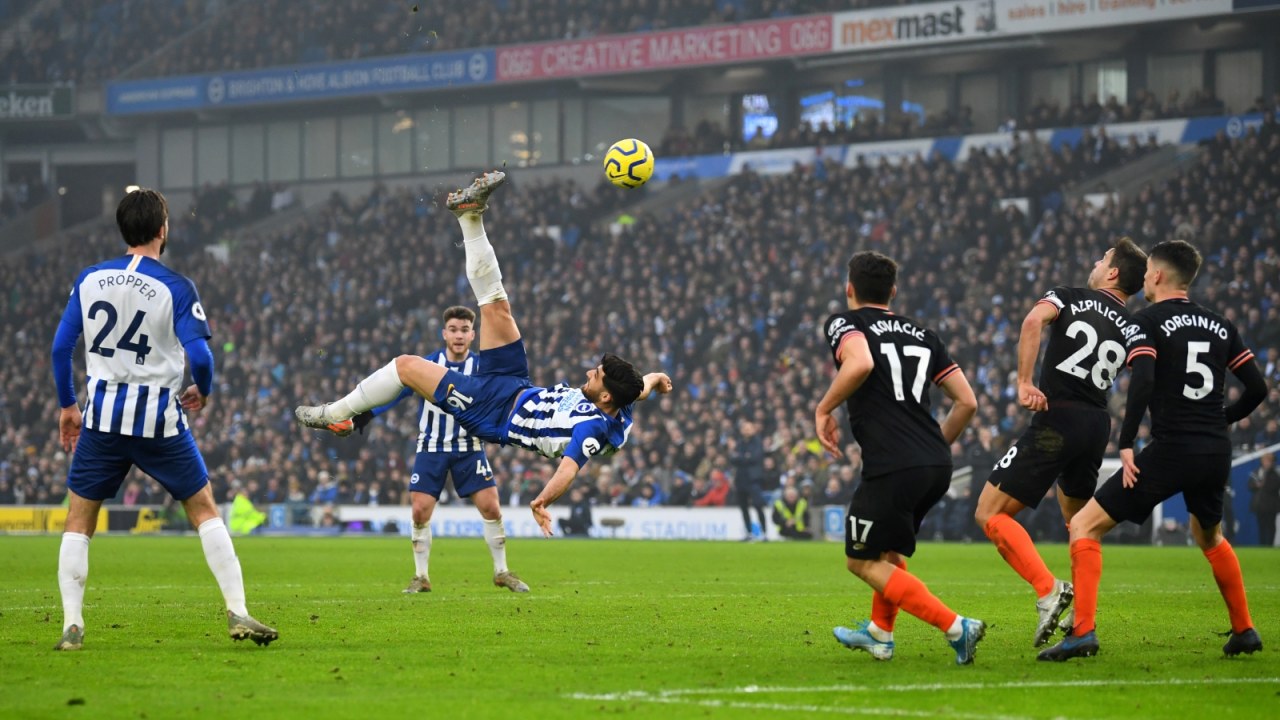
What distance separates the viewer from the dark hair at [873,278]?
8.79 m

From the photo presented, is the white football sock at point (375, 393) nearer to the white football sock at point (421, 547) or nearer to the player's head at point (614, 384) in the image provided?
the player's head at point (614, 384)

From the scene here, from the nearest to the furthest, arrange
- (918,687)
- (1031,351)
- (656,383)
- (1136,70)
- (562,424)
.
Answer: (918,687) → (1031,351) → (562,424) → (656,383) → (1136,70)

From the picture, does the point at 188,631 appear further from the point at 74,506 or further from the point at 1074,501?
the point at 1074,501

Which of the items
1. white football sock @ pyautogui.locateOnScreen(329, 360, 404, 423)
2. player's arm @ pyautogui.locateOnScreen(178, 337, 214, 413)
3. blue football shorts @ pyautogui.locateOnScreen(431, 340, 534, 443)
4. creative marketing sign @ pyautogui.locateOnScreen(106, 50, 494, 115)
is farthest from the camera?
creative marketing sign @ pyautogui.locateOnScreen(106, 50, 494, 115)

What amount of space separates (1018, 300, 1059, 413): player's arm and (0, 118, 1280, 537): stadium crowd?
18.4 metres

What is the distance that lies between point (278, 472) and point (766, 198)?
1413 centimetres

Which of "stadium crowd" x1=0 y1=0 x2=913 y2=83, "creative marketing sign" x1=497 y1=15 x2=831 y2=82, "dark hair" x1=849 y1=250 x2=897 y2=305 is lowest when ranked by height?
"dark hair" x1=849 y1=250 x2=897 y2=305

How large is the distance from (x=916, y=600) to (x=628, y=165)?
21.3 feet

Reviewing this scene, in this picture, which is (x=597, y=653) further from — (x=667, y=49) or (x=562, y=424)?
(x=667, y=49)

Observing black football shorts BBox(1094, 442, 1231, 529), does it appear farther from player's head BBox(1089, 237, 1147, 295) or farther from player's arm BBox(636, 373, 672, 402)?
player's arm BBox(636, 373, 672, 402)

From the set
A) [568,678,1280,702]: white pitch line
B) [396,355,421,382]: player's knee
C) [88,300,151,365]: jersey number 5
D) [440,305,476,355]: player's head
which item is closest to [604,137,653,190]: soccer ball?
[440,305,476,355]: player's head

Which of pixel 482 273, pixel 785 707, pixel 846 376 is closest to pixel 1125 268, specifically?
pixel 846 376

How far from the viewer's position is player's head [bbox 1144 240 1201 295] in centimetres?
957

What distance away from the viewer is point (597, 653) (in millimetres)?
9305
